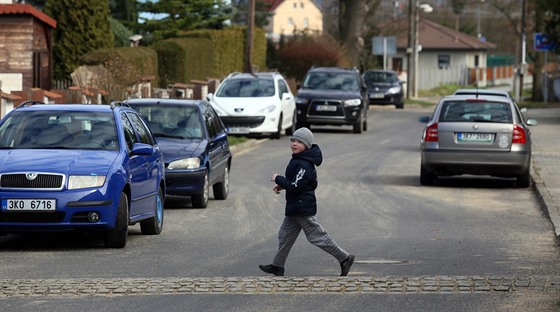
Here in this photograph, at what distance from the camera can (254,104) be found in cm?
3425

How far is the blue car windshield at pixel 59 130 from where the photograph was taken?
14.0 meters

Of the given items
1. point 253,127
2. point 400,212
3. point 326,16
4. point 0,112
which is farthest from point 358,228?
point 326,16

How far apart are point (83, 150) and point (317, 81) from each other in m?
25.8

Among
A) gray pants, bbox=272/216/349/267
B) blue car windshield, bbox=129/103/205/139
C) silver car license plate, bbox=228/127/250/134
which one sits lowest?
silver car license plate, bbox=228/127/250/134

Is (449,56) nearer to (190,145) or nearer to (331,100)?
(331,100)

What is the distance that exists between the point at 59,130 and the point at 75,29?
93.0ft

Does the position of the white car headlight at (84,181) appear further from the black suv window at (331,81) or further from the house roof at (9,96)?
the black suv window at (331,81)

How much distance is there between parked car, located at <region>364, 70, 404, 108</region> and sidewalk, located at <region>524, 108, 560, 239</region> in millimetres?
10681

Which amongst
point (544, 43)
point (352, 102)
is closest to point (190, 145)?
point (352, 102)

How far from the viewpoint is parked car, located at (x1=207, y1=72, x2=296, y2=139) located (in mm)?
33812

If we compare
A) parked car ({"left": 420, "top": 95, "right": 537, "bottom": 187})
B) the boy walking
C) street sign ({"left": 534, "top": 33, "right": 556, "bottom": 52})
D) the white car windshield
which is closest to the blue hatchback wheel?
the boy walking

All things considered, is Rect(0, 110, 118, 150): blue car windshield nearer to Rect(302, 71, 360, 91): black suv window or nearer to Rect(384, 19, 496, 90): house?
Rect(302, 71, 360, 91): black suv window

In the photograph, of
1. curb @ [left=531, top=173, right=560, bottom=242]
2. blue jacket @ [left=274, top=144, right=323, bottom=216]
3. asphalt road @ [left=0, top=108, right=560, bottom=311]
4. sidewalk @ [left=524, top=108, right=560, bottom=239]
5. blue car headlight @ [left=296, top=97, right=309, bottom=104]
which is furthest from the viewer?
blue car headlight @ [left=296, top=97, right=309, bottom=104]

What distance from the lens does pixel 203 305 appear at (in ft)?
31.8
